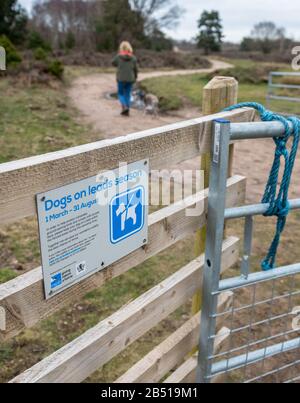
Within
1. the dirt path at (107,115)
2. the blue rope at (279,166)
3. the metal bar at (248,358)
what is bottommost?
the metal bar at (248,358)

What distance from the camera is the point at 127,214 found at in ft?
4.60

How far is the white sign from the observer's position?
1.15m

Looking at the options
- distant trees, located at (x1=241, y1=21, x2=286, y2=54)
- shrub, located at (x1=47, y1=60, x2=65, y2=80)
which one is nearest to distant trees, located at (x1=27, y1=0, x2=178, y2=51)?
distant trees, located at (x1=241, y1=21, x2=286, y2=54)

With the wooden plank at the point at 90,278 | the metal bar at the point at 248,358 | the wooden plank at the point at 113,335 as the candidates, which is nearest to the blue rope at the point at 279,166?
the wooden plank at the point at 90,278

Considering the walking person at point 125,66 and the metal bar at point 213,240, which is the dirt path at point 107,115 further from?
the metal bar at point 213,240

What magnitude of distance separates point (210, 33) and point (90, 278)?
47343 millimetres

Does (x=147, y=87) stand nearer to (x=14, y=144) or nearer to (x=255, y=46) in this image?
(x=14, y=144)

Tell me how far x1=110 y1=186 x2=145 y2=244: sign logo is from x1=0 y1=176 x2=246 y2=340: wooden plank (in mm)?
97

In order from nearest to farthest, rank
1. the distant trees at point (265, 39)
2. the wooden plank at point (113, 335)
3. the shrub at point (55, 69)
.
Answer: the wooden plank at point (113, 335) < the shrub at point (55, 69) < the distant trees at point (265, 39)

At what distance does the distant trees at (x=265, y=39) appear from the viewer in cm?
3875

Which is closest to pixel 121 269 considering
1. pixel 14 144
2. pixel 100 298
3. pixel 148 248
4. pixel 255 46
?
pixel 148 248

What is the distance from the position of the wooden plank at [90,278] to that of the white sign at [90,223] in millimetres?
33

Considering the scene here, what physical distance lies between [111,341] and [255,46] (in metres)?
43.9

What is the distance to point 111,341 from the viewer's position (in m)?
1.51
